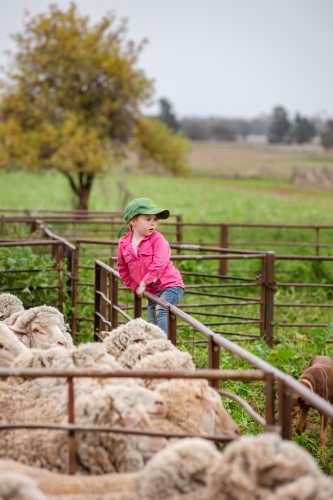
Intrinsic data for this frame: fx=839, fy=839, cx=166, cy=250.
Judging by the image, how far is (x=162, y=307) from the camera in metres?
6.29

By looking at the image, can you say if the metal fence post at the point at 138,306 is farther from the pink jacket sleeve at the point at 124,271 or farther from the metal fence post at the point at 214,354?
the metal fence post at the point at 214,354

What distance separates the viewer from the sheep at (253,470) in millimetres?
3010

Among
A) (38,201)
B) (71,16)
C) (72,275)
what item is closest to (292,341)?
(72,275)

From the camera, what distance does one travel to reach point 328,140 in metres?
79.1

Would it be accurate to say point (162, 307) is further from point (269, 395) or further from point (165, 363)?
point (269, 395)

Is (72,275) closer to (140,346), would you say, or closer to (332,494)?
(140,346)

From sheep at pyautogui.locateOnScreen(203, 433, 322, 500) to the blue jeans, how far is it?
127 inches

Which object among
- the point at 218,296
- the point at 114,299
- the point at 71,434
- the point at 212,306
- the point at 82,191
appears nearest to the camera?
the point at 71,434

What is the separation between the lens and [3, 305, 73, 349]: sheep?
5589 mm

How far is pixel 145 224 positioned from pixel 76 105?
19934 millimetres

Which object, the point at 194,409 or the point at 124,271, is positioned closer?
the point at 194,409

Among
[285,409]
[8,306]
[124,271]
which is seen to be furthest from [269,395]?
[8,306]

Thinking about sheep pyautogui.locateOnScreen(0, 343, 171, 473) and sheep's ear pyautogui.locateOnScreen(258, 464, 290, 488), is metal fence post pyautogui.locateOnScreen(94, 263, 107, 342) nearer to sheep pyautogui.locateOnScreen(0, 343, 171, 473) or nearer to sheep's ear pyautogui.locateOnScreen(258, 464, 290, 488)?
sheep pyautogui.locateOnScreen(0, 343, 171, 473)

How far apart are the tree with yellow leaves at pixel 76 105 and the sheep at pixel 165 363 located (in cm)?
2014
